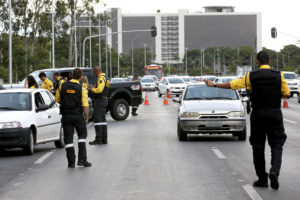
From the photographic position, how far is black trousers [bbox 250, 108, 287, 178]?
9562mm

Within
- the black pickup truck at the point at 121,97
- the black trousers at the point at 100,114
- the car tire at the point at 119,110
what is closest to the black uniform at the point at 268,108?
the black trousers at the point at 100,114

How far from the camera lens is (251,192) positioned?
369 inches

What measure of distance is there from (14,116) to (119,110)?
12.9 metres

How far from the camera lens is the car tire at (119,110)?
27.0m

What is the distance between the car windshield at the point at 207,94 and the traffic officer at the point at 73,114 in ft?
19.6

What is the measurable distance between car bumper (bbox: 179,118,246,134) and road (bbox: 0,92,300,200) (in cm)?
30

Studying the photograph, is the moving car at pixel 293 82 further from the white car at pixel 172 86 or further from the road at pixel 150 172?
the road at pixel 150 172

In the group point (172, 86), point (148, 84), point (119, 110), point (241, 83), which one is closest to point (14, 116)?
point (241, 83)

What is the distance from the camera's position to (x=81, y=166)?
495 inches

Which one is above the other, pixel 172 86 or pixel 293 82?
pixel 293 82

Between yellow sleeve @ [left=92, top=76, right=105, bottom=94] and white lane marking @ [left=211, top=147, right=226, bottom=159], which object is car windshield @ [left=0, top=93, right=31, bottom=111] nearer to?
yellow sleeve @ [left=92, top=76, right=105, bottom=94]

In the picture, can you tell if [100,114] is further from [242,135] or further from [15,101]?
[242,135]

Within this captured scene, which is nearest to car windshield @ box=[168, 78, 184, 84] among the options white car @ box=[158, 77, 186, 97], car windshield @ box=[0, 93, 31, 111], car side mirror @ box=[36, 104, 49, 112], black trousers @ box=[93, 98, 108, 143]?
white car @ box=[158, 77, 186, 97]

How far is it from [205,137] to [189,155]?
4.34m
